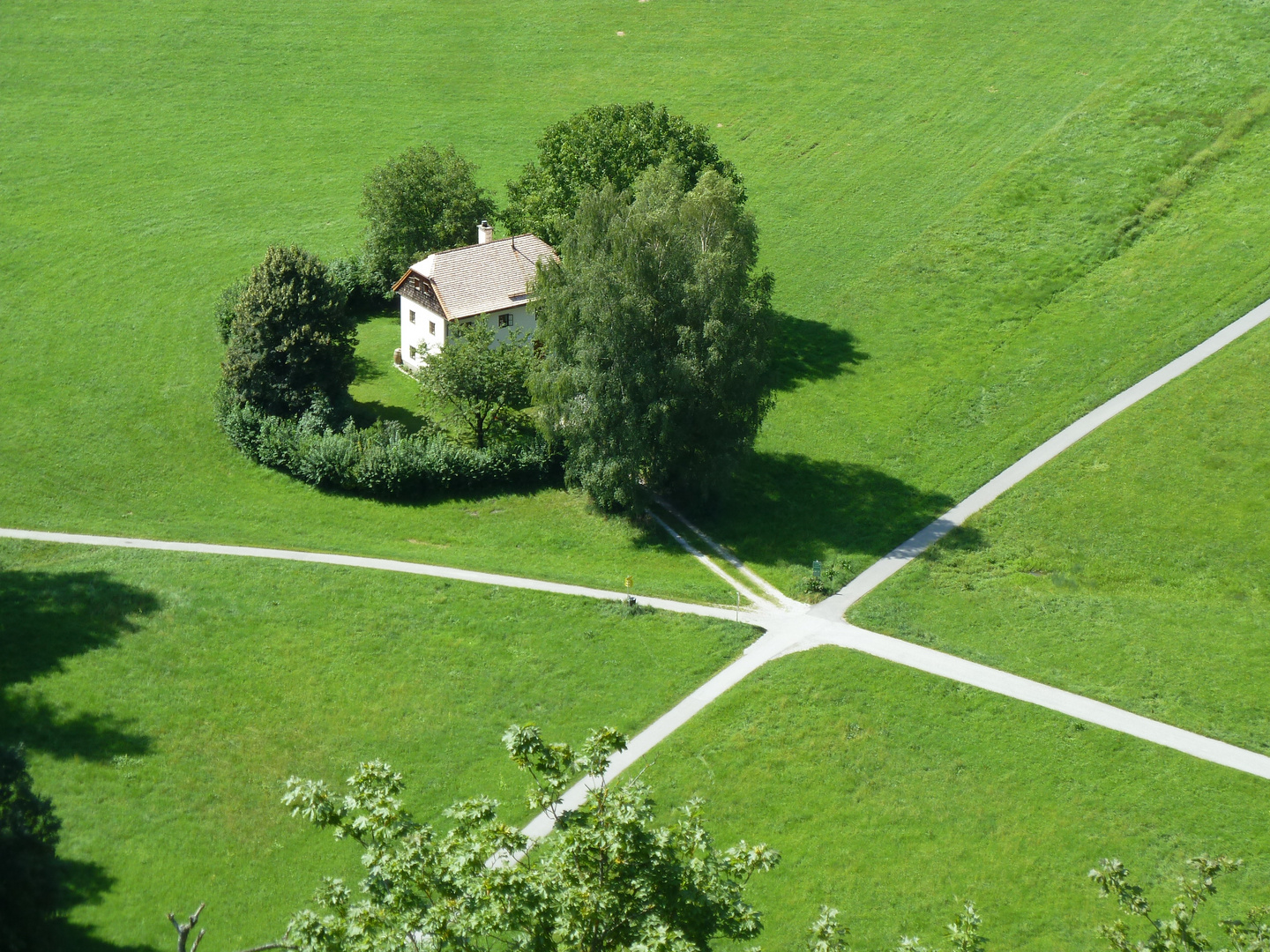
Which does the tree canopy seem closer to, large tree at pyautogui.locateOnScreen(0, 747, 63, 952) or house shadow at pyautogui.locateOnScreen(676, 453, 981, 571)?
large tree at pyautogui.locateOnScreen(0, 747, 63, 952)

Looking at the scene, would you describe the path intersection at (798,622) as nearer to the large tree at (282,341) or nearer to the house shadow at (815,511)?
the house shadow at (815,511)

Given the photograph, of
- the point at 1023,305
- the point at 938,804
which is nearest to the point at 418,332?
the point at 1023,305

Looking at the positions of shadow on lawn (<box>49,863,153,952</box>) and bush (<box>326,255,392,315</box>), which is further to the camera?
bush (<box>326,255,392,315</box>)

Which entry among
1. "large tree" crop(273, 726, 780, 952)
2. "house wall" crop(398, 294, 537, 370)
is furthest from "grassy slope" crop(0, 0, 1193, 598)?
"large tree" crop(273, 726, 780, 952)

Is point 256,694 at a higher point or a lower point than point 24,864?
lower

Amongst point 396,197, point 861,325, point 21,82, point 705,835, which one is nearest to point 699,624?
point 705,835

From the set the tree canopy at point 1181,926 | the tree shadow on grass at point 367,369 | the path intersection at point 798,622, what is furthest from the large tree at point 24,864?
the tree shadow on grass at point 367,369

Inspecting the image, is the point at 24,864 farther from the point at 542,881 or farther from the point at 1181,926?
the point at 1181,926
